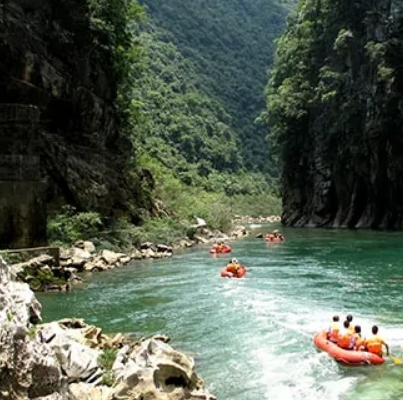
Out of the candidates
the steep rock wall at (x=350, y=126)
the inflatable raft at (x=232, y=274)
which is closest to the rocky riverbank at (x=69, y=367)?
the inflatable raft at (x=232, y=274)

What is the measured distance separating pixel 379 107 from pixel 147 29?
100821 mm

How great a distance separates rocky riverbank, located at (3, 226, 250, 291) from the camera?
20.6 m

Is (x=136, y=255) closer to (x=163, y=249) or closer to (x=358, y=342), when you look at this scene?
(x=163, y=249)

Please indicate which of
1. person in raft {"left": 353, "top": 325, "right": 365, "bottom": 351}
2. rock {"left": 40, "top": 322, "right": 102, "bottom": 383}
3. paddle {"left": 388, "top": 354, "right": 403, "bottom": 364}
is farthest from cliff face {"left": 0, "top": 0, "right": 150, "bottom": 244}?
paddle {"left": 388, "top": 354, "right": 403, "bottom": 364}

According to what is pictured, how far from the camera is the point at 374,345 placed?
39.9 feet

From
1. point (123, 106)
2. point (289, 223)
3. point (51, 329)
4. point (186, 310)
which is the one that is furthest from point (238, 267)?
point (289, 223)

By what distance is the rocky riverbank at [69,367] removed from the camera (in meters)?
6.77

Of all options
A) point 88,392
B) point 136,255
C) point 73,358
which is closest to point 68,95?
point 136,255

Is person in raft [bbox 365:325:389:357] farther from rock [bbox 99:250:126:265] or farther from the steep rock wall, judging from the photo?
the steep rock wall

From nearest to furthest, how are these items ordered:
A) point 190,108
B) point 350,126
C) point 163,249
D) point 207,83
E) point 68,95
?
1. point 68,95
2. point 163,249
3. point 350,126
4. point 190,108
5. point 207,83

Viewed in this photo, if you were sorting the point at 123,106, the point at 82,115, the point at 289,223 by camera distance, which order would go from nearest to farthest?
1. the point at 82,115
2. the point at 123,106
3. the point at 289,223

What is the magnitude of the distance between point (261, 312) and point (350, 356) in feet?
17.1

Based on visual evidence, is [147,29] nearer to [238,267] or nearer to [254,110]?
[254,110]

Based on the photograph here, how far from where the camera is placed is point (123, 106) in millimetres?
44562
